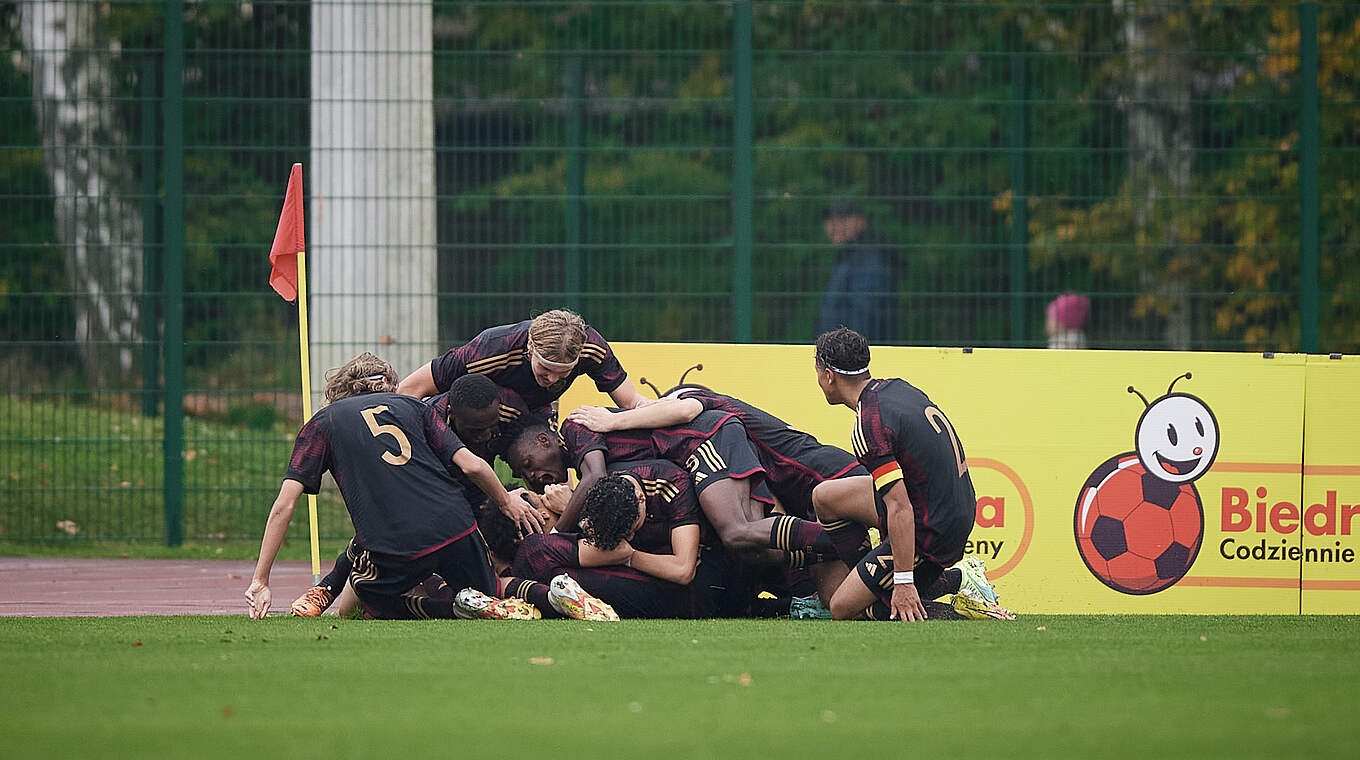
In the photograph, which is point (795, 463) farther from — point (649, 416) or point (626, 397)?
point (626, 397)

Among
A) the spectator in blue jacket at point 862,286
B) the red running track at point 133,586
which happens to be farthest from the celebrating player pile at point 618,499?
the spectator in blue jacket at point 862,286

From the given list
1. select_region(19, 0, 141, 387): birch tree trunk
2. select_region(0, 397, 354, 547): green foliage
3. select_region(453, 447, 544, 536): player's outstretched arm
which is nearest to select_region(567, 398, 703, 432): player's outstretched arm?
select_region(453, 447, 544, 536): player's outstretched arm

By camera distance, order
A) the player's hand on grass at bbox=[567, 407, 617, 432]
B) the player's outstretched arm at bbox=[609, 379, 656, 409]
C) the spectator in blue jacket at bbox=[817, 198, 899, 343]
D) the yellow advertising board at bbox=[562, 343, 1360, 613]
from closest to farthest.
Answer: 1. the player's hand on grass at bbox=[567, 407, 617, 432]
2. the player's outstretched arm at bbox=[609, 379, 656, 409]
3. the yellow advertising board at bbox=[562, 343, 1360, 613]
4. the spectator in blue jacket at bbox=[817, 198, 899, 343]

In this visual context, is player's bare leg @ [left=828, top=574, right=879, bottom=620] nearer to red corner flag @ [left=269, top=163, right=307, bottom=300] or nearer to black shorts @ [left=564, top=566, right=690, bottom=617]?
black shorts @ [left=564, top=566, right=690, bottom=617]

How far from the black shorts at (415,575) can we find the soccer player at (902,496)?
1620 mm

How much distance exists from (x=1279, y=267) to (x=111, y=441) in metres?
7.67

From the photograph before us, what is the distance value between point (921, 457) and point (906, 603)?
64 cm

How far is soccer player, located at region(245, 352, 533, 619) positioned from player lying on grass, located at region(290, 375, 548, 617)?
0.21 m

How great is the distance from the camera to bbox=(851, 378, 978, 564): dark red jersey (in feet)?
21.7

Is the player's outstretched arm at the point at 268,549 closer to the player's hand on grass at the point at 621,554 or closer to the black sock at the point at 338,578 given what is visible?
the black sock at the point at 338,578

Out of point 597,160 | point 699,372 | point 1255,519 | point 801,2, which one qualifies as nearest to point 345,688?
point 699,372

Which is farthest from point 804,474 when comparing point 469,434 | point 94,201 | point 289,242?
point 94,201

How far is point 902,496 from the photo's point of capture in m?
6.55

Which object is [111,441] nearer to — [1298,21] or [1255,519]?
[1255,519]
